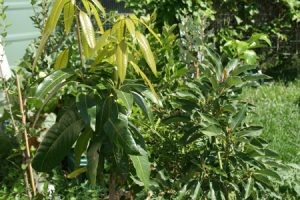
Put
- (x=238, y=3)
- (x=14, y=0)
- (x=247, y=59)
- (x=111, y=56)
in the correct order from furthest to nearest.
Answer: (x=238, y=3) < (x=247, y=59) < (x=14, y=0) < (x=111, y=56)

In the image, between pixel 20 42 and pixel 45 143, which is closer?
A: pixel 45 143

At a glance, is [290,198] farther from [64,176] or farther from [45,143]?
[45,143]

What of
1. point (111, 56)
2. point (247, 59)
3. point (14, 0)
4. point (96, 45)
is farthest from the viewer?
point (247, 59)

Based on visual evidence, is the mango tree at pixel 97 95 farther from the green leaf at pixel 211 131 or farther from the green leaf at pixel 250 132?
the green leaf at pixel 250 132

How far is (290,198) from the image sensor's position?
Result: 13.5 feet

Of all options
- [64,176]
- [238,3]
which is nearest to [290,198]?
[64,176]

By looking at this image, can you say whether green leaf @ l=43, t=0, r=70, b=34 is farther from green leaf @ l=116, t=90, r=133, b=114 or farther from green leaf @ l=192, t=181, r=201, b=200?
green leaf @ l=192, t=181, r=201, b=200

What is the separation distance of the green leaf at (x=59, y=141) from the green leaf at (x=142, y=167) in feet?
1.07

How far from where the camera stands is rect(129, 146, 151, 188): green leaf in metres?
3.00

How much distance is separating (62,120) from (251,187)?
1136 mm

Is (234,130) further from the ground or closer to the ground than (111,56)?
closer to the ground

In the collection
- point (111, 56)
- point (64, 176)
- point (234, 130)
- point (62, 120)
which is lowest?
point (64, 176)

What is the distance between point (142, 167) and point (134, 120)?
0.57 metres

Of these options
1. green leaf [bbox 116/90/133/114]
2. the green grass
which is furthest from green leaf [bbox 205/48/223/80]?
the green grass
